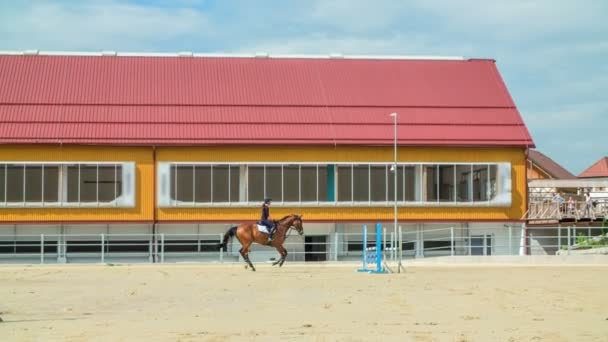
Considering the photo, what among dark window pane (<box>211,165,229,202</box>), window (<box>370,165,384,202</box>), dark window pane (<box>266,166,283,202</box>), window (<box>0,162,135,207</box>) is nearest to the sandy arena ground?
window (<box>0,162,135,207</box>)

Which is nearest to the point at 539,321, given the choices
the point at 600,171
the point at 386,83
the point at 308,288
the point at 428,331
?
the point at 428,331

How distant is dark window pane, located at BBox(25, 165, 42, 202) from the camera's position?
2029 inches

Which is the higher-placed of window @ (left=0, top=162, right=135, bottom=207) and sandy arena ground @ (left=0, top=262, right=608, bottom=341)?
window @ (left=0, top=162, right=135, bottom=207)

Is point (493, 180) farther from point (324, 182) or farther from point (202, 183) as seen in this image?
point (202, 183)

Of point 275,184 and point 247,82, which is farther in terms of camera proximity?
point 247,82

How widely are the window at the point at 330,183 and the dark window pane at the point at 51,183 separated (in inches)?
42.0

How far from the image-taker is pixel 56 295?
2636cm

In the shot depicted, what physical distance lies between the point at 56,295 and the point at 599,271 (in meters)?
19.2

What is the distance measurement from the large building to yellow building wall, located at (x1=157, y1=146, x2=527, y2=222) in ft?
0.20

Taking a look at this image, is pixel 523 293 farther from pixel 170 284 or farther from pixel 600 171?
pixel 600 171

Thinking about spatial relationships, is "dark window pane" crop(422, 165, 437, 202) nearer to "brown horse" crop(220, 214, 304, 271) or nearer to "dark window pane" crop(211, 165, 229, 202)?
"dark window pane" crop(211, 165, 229, 202)

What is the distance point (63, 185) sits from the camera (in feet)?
170

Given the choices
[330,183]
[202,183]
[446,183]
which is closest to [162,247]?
[202,183]

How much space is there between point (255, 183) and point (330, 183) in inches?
151
